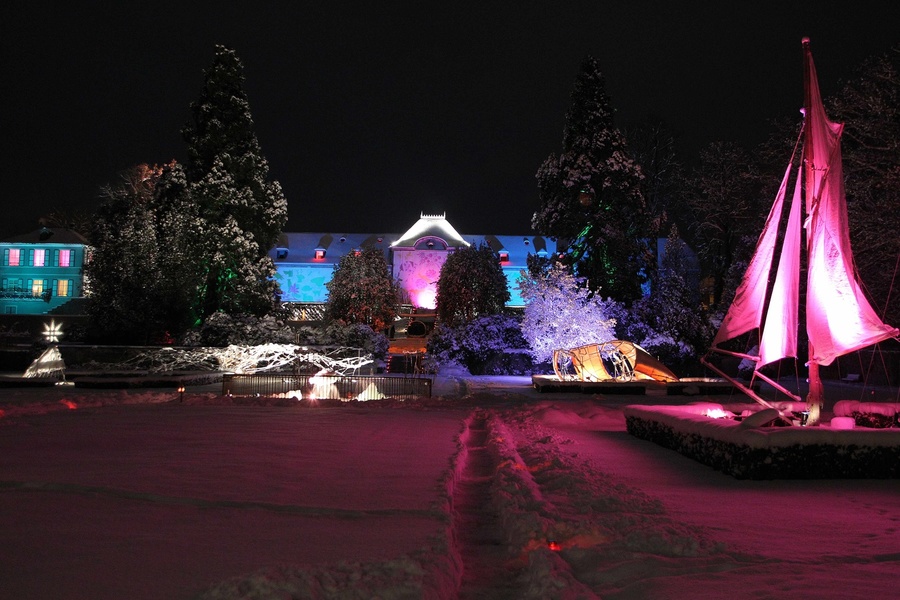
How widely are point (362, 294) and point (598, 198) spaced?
650 inches

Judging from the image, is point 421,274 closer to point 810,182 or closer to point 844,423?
point 810,182

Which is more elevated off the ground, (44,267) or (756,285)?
(44,267)

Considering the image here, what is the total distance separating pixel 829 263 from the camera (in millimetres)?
13484

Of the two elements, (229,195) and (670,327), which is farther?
(670,327)

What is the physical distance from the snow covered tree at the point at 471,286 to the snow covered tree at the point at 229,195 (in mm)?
13409

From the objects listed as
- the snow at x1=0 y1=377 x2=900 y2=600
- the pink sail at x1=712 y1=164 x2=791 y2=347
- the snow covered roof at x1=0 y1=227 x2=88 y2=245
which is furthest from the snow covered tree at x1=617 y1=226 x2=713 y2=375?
the snow covered roof at x1=0 y1=227 x2=88 y2=245

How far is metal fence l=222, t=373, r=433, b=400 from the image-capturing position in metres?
24.6

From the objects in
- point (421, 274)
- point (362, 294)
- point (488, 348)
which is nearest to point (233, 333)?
point (488, 348)

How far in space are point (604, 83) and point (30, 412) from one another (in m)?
32.9

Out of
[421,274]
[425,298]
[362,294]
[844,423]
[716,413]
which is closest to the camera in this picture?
[844,423]

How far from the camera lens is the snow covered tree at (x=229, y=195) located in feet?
121

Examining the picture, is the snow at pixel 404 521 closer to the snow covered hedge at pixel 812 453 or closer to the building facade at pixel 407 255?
the snow covered hedge at pixel 812 453

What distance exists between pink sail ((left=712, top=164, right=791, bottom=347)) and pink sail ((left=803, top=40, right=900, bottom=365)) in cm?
63

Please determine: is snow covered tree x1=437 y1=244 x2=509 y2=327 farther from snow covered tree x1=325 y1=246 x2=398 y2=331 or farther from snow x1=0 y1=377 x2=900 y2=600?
snow x1=0 y1=377 x2=900 y2=600
